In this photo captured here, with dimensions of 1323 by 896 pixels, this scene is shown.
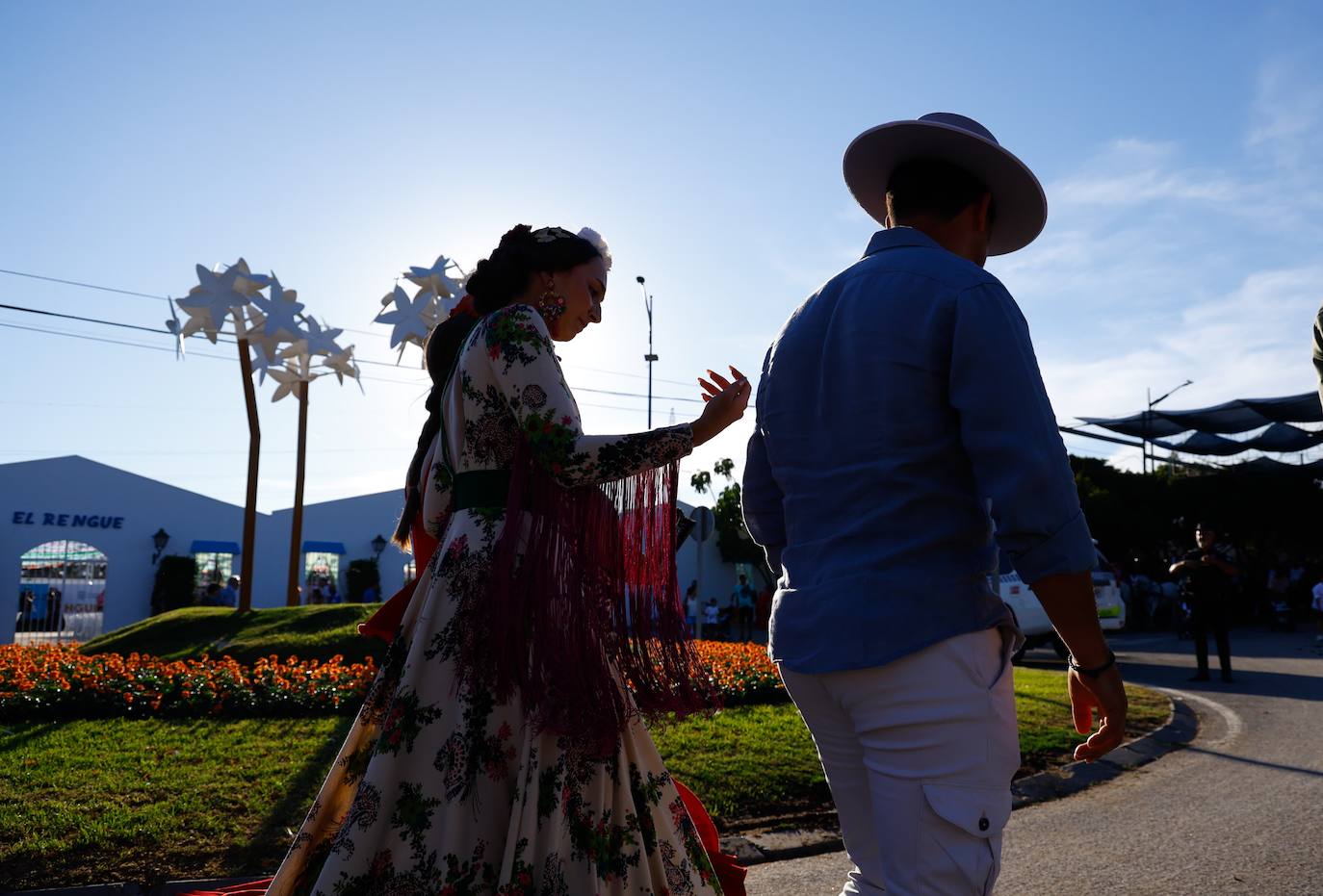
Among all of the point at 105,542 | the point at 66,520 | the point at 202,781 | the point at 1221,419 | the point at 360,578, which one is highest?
the point at 1221,419

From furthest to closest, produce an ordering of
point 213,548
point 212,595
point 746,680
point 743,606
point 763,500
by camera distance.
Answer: point 213,548
point 212,595
point 743,606
point 746,680
point 763,500

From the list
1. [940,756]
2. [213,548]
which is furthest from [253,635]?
[213,548]

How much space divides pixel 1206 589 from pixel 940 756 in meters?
11.3

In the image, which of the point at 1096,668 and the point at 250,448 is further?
the point at 250,448

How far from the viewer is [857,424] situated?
5.79ft

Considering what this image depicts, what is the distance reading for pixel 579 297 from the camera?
267 cm

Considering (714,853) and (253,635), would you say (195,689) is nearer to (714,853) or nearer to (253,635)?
(253,635)

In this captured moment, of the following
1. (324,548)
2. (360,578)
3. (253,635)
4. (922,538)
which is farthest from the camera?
(324,548)

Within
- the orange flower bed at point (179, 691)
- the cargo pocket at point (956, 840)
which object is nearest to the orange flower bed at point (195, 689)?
the orange flower bed at point (179, 691)

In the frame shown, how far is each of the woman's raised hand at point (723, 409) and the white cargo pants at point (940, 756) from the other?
78 cm

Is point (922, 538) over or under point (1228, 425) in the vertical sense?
under

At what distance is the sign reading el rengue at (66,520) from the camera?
2914 centimetres

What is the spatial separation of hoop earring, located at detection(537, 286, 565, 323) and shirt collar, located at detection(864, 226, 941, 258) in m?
0.95

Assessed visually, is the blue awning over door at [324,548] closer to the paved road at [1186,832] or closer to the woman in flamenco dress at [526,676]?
the paved road at [1186,832]
